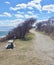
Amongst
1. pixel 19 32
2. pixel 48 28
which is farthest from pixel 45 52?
pixel 48 28

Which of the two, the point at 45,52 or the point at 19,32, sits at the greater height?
the point at 19,32

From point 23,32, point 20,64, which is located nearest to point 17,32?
point 23,32

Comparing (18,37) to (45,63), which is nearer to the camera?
(45,63)

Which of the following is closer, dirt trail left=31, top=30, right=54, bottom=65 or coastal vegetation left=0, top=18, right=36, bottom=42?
dirt trail left=31, top=30, right=54, bottom=65

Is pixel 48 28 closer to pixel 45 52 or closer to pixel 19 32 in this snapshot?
pixel 19 32

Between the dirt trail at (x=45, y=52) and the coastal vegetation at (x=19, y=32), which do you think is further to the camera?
the coastal vegetation at (x=19, y=32)

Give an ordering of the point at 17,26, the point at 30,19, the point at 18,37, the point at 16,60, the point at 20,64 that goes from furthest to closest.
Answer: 1. the point at 30,19
2. the point at 17,26
3. the point at 18,37
4. the point at 16,60
5. the point at 20,64

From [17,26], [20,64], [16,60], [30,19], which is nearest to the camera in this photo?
[20,64]

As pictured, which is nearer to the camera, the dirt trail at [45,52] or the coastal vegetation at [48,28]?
the dirt trail at [45,52]

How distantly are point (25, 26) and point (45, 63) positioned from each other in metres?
29.7

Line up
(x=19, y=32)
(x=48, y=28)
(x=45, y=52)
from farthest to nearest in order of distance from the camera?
(x=48, y=28)
(x=19, y=32)
(x=45, y=52)

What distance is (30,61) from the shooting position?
18.7 meters

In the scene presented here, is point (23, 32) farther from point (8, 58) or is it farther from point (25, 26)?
point (8, 58)

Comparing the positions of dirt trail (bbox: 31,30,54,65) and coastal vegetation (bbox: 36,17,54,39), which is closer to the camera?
dirt trail (bbox: 31,30,54,65)
